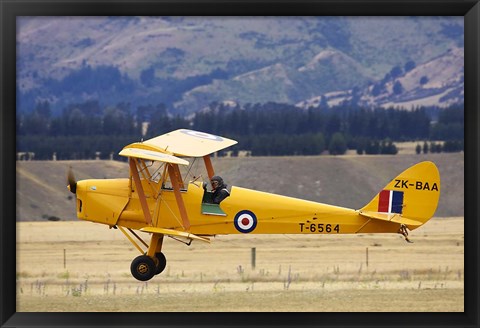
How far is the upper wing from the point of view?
73.7ft

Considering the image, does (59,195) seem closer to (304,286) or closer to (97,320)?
(304,286)

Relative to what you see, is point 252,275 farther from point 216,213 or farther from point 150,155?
point 150,155

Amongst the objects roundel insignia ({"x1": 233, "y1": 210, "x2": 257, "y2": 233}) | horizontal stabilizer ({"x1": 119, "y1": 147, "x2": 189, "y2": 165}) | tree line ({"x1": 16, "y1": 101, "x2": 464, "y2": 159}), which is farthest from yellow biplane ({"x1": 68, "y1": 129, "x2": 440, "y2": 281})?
tree line ({"x1": 16, "y1": 101, "x2": 464, "y2": 159})

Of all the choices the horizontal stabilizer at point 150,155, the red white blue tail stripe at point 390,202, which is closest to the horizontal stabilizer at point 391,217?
the red white blue tail stripe at point 390,202

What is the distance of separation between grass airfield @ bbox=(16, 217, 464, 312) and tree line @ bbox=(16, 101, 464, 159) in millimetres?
52386

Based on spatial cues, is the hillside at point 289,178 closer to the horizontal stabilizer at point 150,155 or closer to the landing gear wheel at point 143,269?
the landing gear wheel at point 143,269

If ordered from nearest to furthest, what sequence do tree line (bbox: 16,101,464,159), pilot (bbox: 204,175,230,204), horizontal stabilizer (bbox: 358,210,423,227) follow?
horizontal stabilizer (bbox: 358,210,423,227)
pilot (bbox: 204,175,230,204)
tree line (bbox: 16,101,464,159)

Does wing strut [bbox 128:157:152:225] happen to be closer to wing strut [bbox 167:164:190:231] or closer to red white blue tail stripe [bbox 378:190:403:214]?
wing strut [bbox 167:164:190:231]

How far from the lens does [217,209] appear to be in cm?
2288

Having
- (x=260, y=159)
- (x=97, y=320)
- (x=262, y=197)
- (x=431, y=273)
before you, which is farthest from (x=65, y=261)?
(x=260, y=159)
